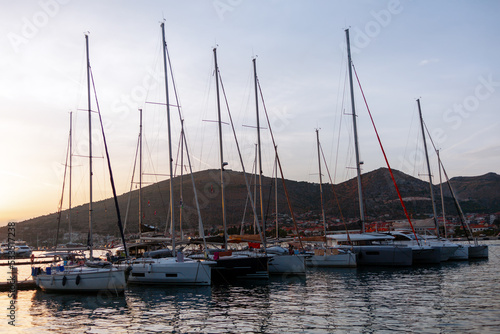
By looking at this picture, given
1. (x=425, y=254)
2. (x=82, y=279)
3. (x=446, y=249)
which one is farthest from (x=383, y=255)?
(x=82, y=279)

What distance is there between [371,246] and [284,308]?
2366 centimetres

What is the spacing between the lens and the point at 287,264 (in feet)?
114

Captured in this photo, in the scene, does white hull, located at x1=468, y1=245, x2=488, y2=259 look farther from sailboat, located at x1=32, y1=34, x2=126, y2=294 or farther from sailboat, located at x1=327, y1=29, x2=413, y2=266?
sailboat, located at x1=32, y1=34, x2=126, y2=294

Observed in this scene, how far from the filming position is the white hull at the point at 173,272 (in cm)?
2889

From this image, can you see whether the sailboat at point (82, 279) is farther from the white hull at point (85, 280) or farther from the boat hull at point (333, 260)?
the boat hull at point (333, 260)

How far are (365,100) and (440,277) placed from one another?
17833mm

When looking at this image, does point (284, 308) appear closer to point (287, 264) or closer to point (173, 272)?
point (173, 272)

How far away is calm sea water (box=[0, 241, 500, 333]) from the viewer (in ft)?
56.4

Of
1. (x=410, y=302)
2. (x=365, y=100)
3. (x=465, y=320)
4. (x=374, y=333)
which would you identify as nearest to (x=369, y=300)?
(x=410, y=302)

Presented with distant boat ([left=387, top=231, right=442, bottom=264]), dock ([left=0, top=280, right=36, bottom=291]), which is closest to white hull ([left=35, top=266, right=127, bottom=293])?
dock ([left=0, top=280, right=36, bottom=291])

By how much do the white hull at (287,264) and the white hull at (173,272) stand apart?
7365 millimetres

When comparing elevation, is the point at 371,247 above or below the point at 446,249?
above

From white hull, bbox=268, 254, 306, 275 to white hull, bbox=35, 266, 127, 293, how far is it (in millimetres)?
12787

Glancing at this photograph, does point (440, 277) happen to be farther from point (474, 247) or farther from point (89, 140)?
point (89, 140)
